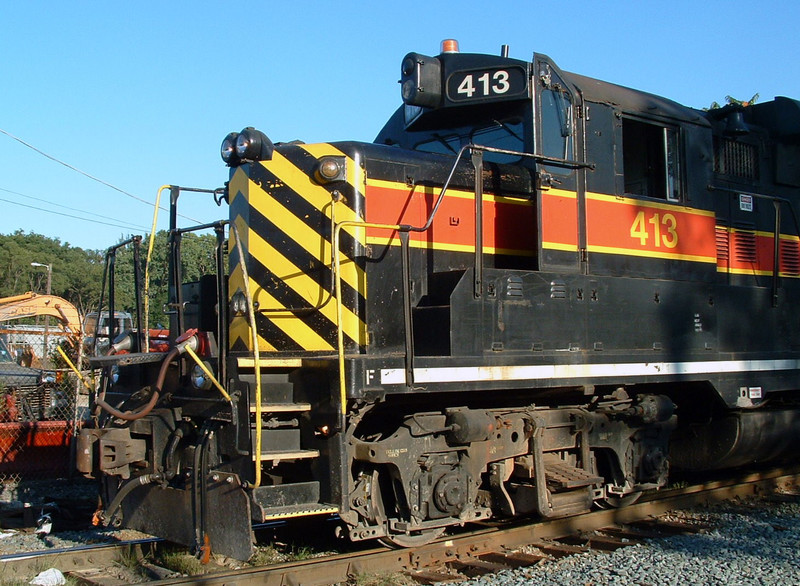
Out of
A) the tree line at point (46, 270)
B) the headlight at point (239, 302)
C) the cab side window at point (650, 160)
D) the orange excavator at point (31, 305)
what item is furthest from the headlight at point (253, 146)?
the tree line at point (46, 270)

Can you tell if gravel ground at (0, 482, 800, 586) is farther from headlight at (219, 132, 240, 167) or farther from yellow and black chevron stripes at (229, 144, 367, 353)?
headlight at (219, 132, 240, 167)

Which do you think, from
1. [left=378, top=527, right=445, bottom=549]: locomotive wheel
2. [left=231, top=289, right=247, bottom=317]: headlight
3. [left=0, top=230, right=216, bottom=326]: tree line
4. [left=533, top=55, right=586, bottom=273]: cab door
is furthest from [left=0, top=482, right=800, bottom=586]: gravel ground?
[left=0, top=230, right=216, bottom=326]: tree line

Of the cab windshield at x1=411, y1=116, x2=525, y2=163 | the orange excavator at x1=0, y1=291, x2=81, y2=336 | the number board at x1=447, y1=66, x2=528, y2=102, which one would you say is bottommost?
the orange excavator at x1=0, y1=291, x2=81, y2=336

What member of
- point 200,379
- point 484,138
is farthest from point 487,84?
point 200,379

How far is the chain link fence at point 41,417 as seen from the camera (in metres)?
9.41

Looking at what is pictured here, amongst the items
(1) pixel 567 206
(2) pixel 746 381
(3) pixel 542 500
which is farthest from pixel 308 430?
(2) pixel 746 381

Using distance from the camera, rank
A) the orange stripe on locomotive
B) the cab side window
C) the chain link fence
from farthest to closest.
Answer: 1. the chain link fence
2. the cab side window
3. the orange stripe on locomotive

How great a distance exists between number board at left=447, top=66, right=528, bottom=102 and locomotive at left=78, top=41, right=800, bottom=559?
0.02 m

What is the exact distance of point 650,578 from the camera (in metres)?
5.15

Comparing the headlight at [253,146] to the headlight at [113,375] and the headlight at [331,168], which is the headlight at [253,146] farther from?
the headlight at [113,375]

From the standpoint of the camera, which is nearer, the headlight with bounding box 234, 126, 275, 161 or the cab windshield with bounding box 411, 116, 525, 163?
the headlight with bounding box 234, 126, 275, 161

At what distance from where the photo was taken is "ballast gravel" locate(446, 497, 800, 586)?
5098 mm

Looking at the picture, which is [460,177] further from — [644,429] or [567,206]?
[644,429]

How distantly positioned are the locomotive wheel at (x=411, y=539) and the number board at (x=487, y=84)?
130 inches
